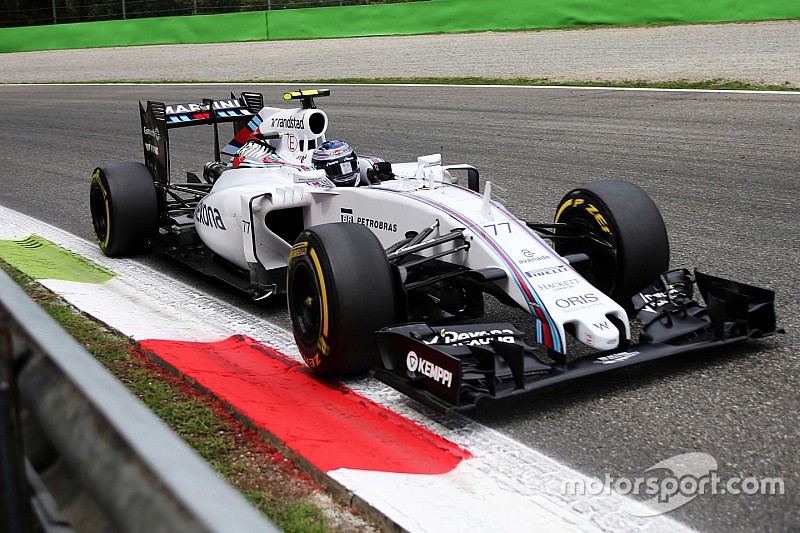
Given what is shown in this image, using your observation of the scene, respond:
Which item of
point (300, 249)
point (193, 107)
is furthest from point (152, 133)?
point (300, 249)

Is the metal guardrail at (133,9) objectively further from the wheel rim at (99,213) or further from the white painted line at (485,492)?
the white painted line at (485,492)

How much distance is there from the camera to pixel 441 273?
502cm

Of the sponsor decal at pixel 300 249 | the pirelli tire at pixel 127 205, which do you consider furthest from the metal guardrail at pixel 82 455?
the pirelli tire at pixel 127 205

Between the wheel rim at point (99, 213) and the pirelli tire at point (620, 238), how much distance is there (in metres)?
3.98

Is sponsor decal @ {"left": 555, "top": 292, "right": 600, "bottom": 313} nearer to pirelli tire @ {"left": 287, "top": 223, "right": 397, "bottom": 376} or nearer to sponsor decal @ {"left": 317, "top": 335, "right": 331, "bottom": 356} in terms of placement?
pirelli tire @ {"left": 287, "top": 223, "right": 397, "bottom": 376}

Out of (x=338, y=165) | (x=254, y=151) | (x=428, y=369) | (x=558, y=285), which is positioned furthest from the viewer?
(x=254, y=151)

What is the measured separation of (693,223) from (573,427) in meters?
4.00

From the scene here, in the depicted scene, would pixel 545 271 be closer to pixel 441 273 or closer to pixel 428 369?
pixel 441 273

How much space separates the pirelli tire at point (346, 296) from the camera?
4.25 metres

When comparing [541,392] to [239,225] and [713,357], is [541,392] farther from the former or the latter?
[239,225]

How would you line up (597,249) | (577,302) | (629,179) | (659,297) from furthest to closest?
(629,179) → (597,249) → (659,297) → (577,302)

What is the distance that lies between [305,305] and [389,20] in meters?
22.9

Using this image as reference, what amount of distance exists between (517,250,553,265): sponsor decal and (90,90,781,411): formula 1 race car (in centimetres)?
1

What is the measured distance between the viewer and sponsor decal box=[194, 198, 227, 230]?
6297 millimetres
